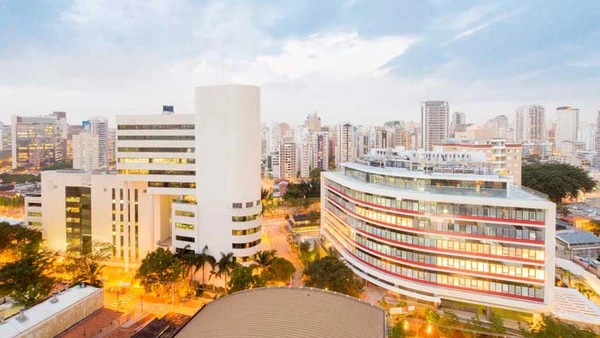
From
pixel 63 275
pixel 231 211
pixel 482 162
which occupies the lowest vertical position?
pixel 63 275

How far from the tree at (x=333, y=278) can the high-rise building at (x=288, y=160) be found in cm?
6442

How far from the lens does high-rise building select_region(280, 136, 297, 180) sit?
86938 millimetres

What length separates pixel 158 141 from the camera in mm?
28969

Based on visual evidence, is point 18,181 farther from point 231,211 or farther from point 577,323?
point 577,323

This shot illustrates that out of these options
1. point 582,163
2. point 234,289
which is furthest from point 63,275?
point 582,163

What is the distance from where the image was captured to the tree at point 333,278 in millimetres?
21453

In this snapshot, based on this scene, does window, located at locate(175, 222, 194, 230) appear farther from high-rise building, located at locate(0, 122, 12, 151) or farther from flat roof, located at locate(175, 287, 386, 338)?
high-rise building, located at locate(0, 122, 12, 151)

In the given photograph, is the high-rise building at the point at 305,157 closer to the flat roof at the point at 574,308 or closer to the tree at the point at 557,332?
the flat roof at the point at 574,308

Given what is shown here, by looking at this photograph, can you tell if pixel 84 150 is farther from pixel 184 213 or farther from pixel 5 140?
pixel 184 213

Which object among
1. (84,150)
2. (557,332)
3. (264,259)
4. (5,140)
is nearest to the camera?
(557,332)

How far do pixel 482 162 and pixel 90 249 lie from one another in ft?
99.4

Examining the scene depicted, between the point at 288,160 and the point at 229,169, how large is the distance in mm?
60178

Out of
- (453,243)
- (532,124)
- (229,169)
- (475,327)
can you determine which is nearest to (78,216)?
(229,169)

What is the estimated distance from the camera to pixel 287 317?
13.7m
